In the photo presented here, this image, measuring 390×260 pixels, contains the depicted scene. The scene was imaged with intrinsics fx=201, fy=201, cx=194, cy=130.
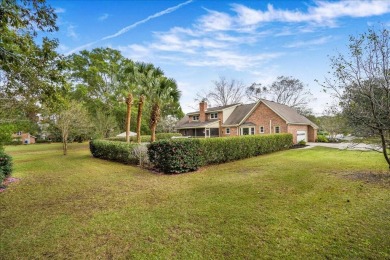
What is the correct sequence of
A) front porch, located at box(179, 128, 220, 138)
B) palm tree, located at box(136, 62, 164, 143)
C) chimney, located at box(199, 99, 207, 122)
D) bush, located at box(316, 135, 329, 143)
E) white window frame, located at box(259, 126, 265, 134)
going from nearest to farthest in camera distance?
palm tree, located at box(136, 62, 164, 143), white window frame, located at box(259, 126, 265, 134), bush, located at box(316, 135, 329, 143), front porch, located at box(179, 128, 220, 138), chimney, located at box(199, 99, 207, 122)

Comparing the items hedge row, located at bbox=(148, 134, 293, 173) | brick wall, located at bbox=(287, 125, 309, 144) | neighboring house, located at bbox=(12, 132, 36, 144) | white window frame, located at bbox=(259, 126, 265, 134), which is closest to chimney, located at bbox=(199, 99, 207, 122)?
white window frame, located at bbox=(259, 126, 265, 134)

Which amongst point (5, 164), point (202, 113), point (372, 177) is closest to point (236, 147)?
point (372, 177)

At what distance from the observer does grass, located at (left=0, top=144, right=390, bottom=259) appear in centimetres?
363

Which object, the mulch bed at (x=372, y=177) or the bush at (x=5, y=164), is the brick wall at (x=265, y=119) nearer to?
the mulch bed at (x=372, y=177)

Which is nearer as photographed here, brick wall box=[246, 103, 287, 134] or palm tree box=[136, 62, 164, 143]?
palm tree box=[136, 62, 164, 143]

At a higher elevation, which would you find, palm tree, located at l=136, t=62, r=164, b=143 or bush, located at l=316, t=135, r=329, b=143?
palm tree, located at l=136, t=62, r=164, b=143

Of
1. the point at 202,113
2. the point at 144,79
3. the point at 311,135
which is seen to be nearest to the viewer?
the point at 144,79

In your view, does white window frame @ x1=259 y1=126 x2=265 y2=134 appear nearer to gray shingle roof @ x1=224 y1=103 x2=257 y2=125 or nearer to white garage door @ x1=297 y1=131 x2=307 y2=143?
gray shingle roof @ x1=224 y1=103 x2=257 y2=125

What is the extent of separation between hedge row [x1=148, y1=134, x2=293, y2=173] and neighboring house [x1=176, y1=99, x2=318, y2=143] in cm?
904

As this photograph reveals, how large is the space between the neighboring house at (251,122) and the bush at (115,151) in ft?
57.6

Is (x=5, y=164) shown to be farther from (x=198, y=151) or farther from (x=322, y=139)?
(x=322, y=139)

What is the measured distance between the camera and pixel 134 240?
4020 mm

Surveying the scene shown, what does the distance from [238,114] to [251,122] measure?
418 centimetres

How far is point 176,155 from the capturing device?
34.5 ft
